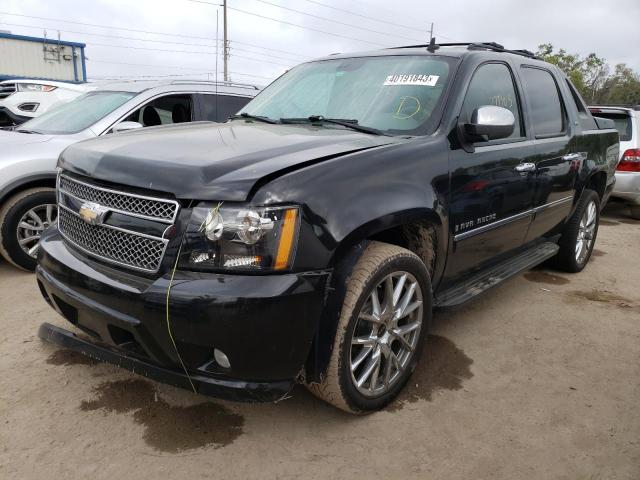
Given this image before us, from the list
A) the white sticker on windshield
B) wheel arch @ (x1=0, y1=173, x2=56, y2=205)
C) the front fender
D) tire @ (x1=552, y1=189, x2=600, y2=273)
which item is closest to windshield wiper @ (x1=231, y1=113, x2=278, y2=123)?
the white sticker on windshield

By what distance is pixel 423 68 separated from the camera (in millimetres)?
3150

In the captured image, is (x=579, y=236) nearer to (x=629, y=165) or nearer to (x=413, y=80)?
(x=413, y=80)

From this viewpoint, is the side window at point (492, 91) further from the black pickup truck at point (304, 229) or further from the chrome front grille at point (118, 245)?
the chrome front grille at point (118, 245)

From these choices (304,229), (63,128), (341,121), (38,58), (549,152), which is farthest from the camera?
(38,58)

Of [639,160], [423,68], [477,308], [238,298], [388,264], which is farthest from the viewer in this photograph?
[639,160]

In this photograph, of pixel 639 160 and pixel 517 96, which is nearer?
pixel 517 96

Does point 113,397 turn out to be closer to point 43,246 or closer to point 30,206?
point 43,246

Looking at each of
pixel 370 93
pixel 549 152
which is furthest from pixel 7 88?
pixel 549 152

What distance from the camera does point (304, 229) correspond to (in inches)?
81.6

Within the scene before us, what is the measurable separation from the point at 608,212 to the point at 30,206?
8485mm

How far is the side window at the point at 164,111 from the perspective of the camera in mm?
5207

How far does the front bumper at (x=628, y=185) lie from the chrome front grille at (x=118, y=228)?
282 inches

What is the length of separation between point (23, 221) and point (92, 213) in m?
2.39

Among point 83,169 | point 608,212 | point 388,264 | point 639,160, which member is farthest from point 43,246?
point 608,212
